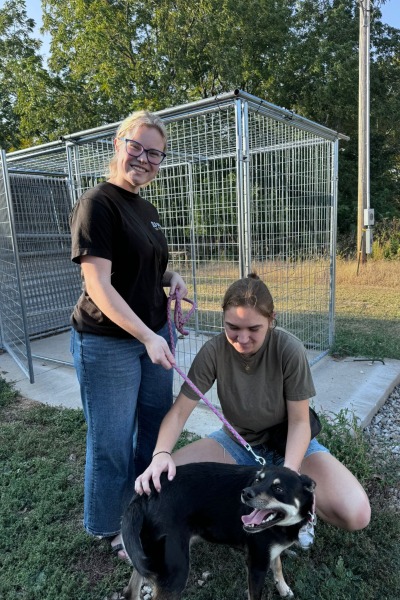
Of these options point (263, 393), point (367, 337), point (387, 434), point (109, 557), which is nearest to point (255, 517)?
point (263, 393)

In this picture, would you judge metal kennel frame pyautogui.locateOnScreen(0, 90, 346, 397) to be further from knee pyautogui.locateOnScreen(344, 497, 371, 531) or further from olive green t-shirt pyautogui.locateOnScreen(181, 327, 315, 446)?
knee pyautogui.locateOnScreen(344, 497, 371, 531)

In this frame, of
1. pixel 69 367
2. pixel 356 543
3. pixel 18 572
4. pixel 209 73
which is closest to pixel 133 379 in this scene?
pixel 18 572

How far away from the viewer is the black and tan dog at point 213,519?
53.3 inches

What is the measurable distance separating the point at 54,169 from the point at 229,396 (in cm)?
514

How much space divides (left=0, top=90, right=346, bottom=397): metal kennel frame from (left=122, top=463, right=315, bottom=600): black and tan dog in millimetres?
1723

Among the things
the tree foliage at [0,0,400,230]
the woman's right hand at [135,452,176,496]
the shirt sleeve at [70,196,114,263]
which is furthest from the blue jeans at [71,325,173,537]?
the tree foliage at [0,0,400,230]

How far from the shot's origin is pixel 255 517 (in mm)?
1364

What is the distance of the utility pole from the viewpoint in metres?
9.06

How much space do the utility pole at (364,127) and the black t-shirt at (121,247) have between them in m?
8.44

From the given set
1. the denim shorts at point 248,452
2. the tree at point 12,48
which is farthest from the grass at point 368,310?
the tree at point 12,48

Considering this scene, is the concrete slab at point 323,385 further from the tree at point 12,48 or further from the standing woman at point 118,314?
the tree at point 12,48

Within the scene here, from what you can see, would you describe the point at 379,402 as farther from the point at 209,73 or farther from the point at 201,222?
the point at 209,73

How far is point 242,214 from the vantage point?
2891 millimetres

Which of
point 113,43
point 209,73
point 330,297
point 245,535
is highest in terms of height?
point 113,43
